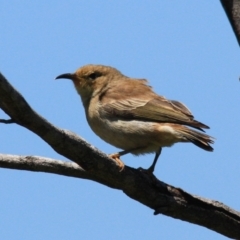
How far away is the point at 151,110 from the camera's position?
8.34 meters

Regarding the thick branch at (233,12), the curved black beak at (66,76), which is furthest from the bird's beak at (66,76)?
the thick branch at (233,12)

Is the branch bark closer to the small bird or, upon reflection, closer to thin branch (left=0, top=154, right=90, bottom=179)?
thin branch (left=0, top=154, right=90, bottom=179)

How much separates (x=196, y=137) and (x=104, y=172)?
79.4 inches

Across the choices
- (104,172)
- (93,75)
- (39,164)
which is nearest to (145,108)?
(93,75)

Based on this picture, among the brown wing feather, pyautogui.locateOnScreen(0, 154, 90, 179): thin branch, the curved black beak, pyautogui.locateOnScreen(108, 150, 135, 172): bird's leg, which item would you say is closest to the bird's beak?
the curved black beak

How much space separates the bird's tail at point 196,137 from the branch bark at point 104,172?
2.86 feet

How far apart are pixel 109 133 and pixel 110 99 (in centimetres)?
A: 82

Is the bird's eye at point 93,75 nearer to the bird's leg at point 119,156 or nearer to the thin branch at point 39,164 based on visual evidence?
the bird's leg at point 119,156

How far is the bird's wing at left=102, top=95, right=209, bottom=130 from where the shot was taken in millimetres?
8094

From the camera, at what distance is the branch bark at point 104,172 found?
4824mm

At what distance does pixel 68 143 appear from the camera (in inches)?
207

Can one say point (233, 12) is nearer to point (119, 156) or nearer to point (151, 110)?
point (119, 156)

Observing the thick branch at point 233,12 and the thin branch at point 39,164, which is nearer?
the thick branch at point 233,12

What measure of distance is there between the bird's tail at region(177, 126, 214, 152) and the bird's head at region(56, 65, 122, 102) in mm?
2082
